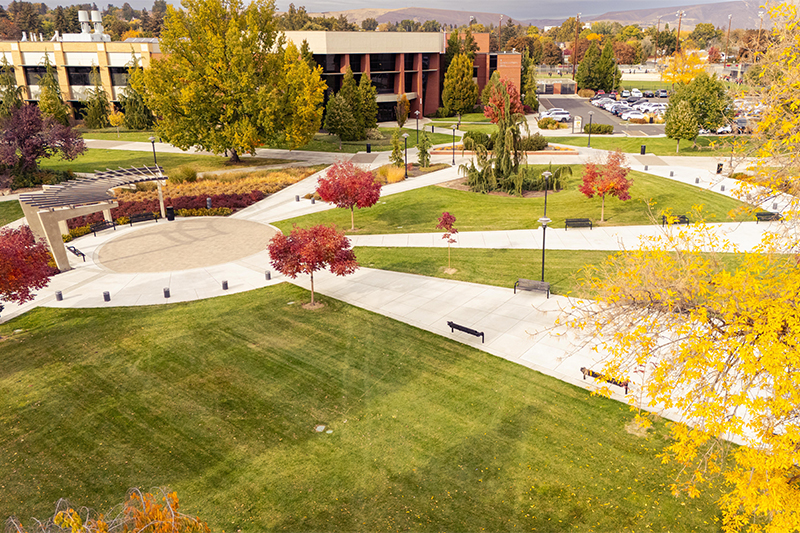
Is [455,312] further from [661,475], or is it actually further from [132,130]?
[132,130]

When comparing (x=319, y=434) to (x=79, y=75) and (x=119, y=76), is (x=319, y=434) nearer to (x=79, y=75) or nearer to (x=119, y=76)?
(x=119, y=76)

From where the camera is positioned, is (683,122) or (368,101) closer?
(683,122)

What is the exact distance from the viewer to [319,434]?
14.7 metres

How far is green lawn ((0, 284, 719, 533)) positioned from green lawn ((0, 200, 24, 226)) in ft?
57.7

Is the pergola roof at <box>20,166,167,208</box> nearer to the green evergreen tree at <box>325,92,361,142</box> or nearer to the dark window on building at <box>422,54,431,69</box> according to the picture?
the green evergreen tree at <box>325,92,361,142</box>

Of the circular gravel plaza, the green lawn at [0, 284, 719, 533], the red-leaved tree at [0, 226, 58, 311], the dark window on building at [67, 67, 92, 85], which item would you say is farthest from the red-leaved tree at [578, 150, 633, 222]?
the dark window on building at [67, 67, 92, 85]

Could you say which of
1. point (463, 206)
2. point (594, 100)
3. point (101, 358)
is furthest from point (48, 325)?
point (594, 100)

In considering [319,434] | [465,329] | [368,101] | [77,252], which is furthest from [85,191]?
[368,101]

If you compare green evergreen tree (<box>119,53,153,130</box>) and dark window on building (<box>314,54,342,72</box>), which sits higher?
dark window on building (<box>314,54,342,72</box>)

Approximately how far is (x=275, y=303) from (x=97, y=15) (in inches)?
3033

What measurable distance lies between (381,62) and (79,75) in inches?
1517

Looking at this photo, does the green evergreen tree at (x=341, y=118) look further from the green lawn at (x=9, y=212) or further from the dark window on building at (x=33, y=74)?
the dark window on building at (x=33, y=74)

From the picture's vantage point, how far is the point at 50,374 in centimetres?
1762

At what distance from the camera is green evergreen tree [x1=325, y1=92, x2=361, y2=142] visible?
58.7 m
